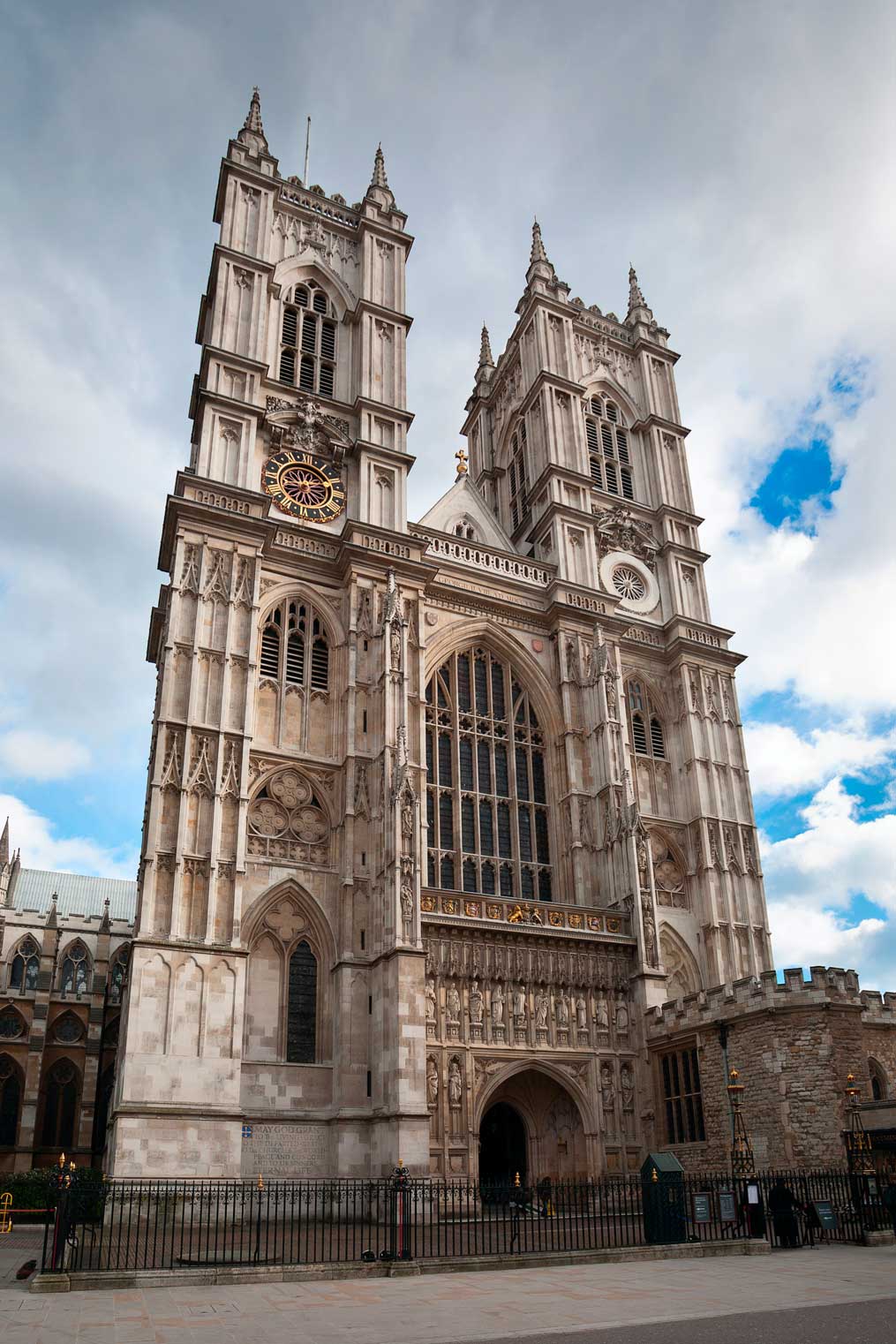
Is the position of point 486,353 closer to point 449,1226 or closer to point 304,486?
point 304,486

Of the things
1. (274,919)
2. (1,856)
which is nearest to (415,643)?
(274,919)

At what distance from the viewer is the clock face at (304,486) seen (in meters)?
33.3

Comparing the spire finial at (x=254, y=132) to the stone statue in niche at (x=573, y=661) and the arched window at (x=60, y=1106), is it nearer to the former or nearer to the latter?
the stone statue in niche at (x=573, y=661)

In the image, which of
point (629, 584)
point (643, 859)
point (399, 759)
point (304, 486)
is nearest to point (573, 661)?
point (629, 584)

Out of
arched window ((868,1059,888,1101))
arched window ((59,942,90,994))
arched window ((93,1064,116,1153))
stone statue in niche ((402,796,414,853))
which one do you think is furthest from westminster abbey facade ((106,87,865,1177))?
arched window ((93,1064,116,1153))

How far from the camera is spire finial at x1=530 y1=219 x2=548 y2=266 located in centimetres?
4600

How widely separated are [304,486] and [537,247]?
20.6m

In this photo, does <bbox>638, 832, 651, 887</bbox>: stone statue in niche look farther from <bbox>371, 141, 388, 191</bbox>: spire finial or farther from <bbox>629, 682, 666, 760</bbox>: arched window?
<bbox>371, 141, 388, 191</bbox>: spire finial

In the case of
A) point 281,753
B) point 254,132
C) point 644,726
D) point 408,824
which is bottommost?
point 408,824

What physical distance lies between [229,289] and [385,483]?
8909 millimetres

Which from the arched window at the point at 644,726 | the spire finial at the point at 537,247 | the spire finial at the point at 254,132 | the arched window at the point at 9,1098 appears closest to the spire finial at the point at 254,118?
the spire finial at the point at 254,132

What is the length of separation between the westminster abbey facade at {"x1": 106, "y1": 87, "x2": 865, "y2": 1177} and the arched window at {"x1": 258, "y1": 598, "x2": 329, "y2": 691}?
127 millimetres

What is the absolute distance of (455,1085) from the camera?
25.0 meters

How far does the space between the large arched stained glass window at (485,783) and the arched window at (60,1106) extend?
2382cm
